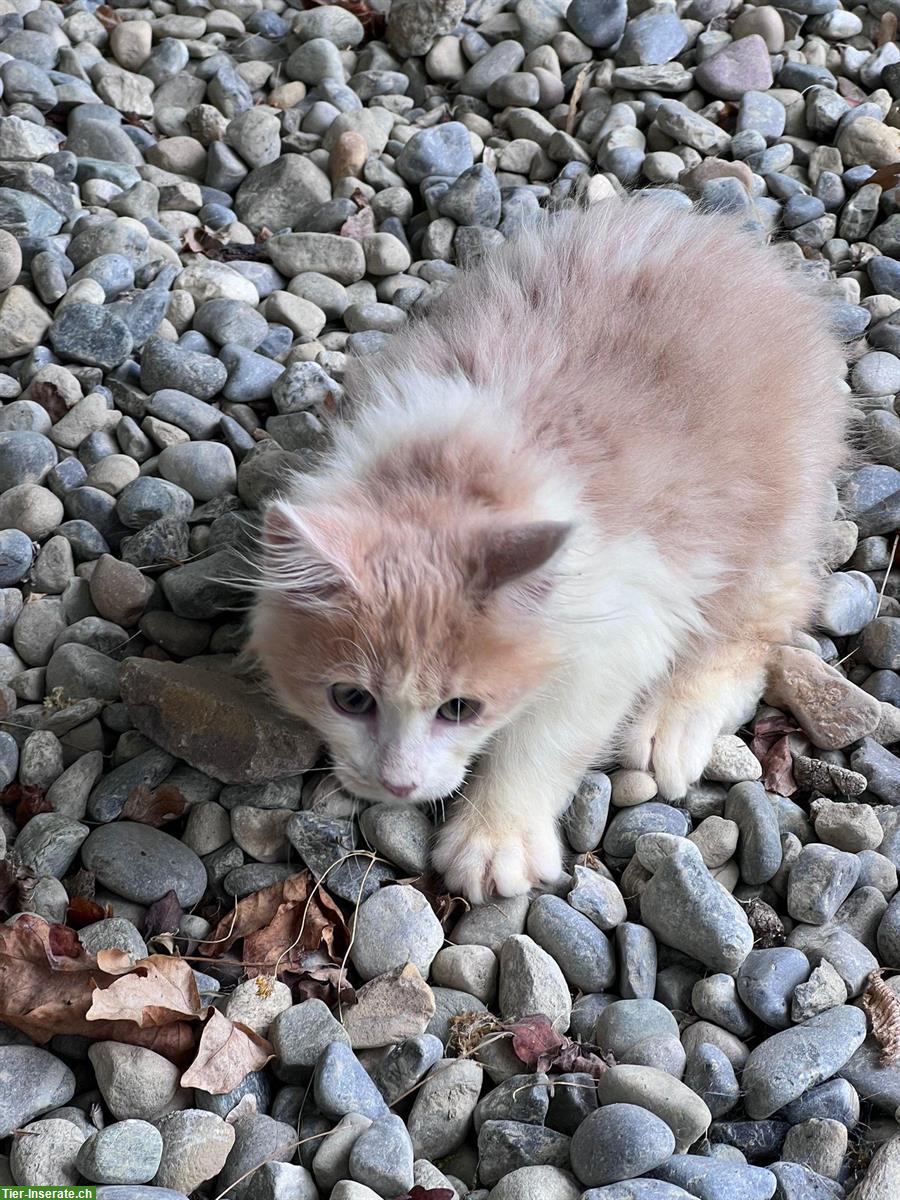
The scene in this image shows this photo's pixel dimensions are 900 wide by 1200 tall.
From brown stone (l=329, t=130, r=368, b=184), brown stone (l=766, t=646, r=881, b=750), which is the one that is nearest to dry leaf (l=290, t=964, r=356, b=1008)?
brown stone (l=766, t=646, r=881, b=750)

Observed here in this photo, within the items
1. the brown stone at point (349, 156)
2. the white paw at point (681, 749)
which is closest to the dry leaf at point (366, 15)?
the brown stone at point (349, 156)

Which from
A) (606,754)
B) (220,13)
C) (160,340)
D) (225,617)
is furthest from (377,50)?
(606,754)

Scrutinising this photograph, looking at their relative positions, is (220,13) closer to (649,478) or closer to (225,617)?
(225,617)

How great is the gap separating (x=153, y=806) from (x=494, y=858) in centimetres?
64

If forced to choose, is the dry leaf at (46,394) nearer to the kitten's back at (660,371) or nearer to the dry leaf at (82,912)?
the kitten's back at (660,371)

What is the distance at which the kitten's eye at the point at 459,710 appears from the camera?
1.90m

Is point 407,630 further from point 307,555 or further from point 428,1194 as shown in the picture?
point 428,1194

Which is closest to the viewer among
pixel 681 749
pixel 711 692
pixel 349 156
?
pixel 681 749

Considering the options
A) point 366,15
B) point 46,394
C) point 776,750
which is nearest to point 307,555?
point 776,750

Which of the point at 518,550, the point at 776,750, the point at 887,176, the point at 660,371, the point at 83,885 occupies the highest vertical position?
the point at 887,176

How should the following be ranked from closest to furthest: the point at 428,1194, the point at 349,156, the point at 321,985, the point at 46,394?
the point at 428,1194 < the point at 321,985 < the point at 46,394 < the point at 349,156

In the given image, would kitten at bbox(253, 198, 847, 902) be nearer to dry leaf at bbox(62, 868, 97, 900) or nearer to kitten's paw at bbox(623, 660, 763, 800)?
kitten's paw at bbox(623, 660, 763, 800)

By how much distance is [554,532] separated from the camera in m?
1.63

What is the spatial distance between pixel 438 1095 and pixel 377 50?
11.7 feet
